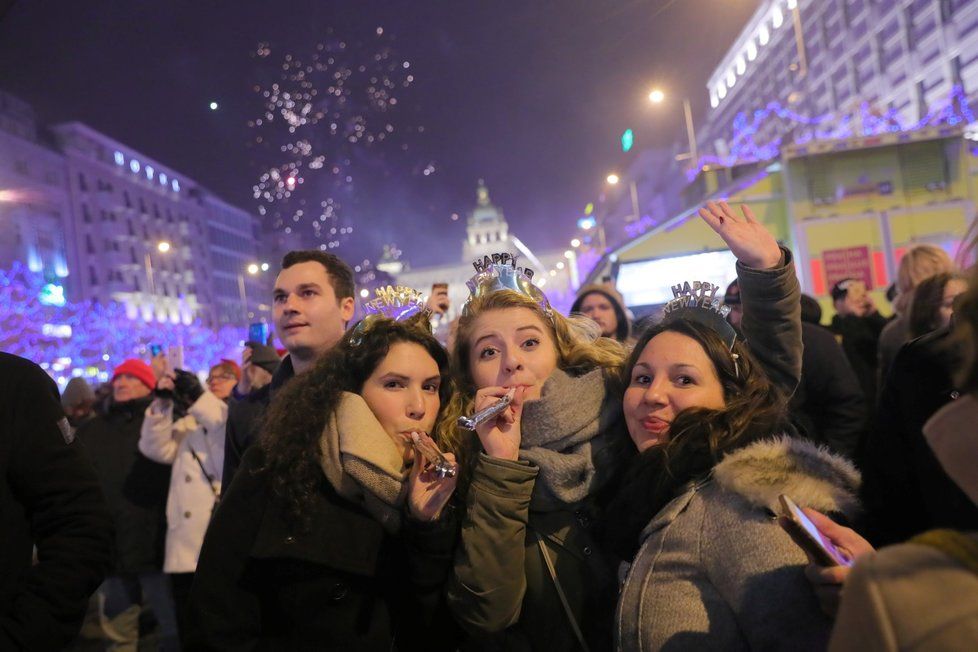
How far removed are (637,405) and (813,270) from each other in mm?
16223

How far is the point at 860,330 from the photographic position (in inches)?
276

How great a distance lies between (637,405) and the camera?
2.40 metres

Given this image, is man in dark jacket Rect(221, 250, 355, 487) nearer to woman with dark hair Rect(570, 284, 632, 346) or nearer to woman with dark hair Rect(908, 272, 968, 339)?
woman with dark hair Rect(570, 284, 632, 346)

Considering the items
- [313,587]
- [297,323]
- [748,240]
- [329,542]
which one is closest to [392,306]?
[297,323]

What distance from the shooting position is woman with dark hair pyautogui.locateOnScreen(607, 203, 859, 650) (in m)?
1.76

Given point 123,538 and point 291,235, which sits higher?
point 291,235

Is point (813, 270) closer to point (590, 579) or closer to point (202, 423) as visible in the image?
point (202, 423)

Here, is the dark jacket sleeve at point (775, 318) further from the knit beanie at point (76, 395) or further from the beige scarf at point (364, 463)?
the knit beanie at point (76, 395)

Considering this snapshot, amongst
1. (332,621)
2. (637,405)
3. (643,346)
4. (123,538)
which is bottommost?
(123,538)

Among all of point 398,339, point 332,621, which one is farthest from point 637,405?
Answer: point 332,621

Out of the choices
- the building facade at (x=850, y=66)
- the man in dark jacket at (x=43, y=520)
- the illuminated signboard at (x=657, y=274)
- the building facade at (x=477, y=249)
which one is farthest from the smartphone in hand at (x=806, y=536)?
the building facade at (x=477, y=249)

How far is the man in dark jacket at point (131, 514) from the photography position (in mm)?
6363

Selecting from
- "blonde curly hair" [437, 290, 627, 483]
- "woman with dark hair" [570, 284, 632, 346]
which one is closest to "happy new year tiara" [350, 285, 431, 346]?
"blonde curly hair" [437, 290, 627, 483]

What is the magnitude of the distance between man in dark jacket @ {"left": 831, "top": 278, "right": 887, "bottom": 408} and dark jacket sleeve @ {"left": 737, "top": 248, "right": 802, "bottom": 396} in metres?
4.44
